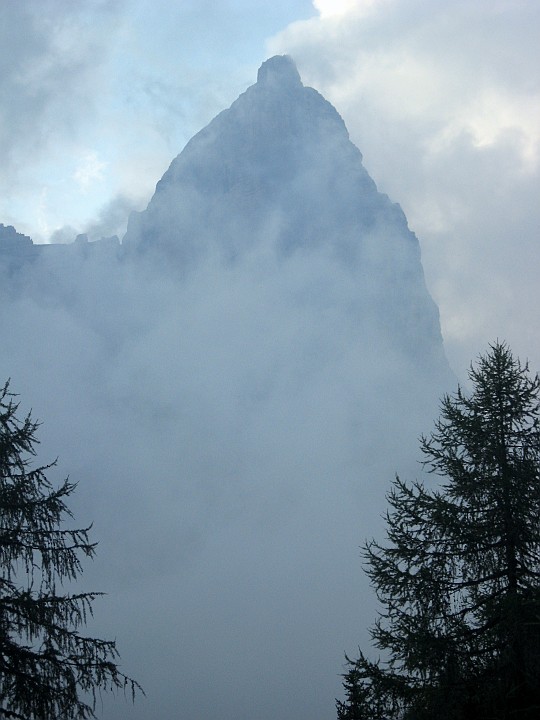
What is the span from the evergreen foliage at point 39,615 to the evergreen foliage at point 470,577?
4430 millimetres

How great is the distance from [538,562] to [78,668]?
7281 mm

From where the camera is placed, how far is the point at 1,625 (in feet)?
33.3

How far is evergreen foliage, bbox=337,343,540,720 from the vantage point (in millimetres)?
10625

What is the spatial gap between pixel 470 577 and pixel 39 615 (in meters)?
6.82

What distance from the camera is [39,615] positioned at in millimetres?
10352

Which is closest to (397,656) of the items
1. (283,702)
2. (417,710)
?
(417,710)

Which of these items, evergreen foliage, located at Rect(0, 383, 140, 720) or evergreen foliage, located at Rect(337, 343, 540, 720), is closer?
evergreen foliage, located at Rect(0, 383, 140, 720)

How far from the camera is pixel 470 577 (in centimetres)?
1197

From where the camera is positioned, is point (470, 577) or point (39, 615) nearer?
point (39, 615)

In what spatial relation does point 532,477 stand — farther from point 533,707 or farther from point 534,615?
point 533,707

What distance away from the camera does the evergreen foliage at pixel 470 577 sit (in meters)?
10.6

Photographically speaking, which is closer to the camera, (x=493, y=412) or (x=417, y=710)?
(x=417, y=710)

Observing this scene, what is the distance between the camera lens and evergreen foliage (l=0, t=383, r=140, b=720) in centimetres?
1000

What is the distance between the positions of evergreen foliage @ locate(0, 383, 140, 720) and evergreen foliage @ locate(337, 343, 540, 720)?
4.43m
